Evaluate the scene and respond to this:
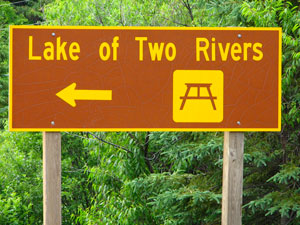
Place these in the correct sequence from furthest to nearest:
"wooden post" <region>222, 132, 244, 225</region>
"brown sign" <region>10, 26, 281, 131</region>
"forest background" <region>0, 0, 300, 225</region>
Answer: "forest background" <region>0, 0, 300, 225</region>, "wooden post" <region>222, 132, 244, 225</region>, "brown sign" <region>10, 26, 281, 131</region>

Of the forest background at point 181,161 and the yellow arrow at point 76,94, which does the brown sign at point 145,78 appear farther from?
the forest background at point 181,161

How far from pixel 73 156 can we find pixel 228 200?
1261cm

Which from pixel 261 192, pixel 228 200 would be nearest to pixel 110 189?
pixel 261 192

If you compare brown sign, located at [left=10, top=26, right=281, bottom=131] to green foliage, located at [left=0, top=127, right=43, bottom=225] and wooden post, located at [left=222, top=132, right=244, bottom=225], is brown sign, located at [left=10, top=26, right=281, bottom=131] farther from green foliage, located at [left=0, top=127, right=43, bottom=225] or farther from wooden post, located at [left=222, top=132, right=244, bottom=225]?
green foliage, located at [left=0, top=127, right=43, bottom=225]

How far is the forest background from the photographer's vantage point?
19.2 feet

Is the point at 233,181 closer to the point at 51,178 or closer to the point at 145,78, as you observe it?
the point at 145,78

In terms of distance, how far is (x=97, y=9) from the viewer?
10.1 m

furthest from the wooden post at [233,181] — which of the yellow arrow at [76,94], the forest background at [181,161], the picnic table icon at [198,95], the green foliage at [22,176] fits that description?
the green foliage at [22,176]

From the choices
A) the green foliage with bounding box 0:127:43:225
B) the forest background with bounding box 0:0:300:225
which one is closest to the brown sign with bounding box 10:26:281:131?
the forest background with bounding box 0:0:300:225

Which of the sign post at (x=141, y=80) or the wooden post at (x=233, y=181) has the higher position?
the sign post at (x=141, y=80)

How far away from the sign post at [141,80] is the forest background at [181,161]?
2.07m

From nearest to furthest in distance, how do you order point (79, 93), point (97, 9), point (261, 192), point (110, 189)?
point (79, 93) < point (261, 192) < point (110, 189) < point (97, 9)

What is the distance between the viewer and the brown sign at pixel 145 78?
3412mm

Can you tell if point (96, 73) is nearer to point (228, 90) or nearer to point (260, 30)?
point (228, 90)
